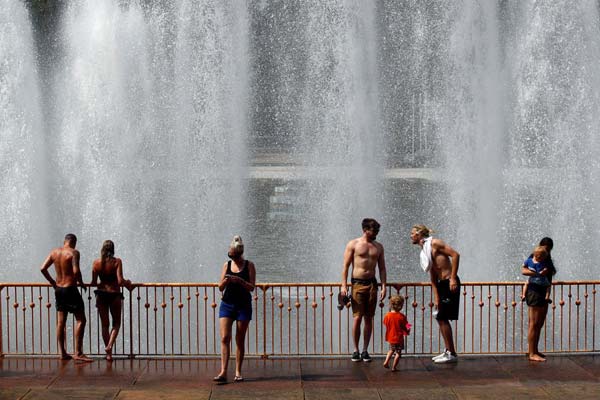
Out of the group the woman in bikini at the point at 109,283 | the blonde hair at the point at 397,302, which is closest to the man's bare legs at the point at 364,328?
the blonde hair at the point at 397,302

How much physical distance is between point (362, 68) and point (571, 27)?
5608mm

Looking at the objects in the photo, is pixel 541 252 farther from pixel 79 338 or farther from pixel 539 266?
pixel 79 338

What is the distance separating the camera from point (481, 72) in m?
24.6

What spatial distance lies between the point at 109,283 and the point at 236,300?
6.09 ft

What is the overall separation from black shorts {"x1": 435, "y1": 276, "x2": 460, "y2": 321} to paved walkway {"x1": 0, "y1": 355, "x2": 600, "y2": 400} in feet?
1.97

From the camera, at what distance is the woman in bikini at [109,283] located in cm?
1112

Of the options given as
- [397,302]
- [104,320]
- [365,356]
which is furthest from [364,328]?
[104,320]

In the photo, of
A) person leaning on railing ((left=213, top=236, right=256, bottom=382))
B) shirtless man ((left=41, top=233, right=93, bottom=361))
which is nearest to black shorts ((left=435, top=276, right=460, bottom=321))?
person leaning on railing ((left=213, top=236, right=256, bottom=382))

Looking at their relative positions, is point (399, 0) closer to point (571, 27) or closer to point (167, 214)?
point (571, 27)

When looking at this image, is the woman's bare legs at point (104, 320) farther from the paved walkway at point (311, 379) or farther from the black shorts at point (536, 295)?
the black shorts at point (536, 295)

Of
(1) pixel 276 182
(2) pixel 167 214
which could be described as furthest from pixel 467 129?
(1) pixel 276 182

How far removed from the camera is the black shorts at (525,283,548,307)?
11241mm

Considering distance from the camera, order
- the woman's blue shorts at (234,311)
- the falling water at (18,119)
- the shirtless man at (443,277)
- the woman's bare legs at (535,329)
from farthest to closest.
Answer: the falling water at (18,119) → the woman's bare legs at (535,329) → the shirtless man at (443,277) → the woman's blue shorts at (234,311)

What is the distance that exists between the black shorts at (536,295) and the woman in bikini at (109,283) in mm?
4875
